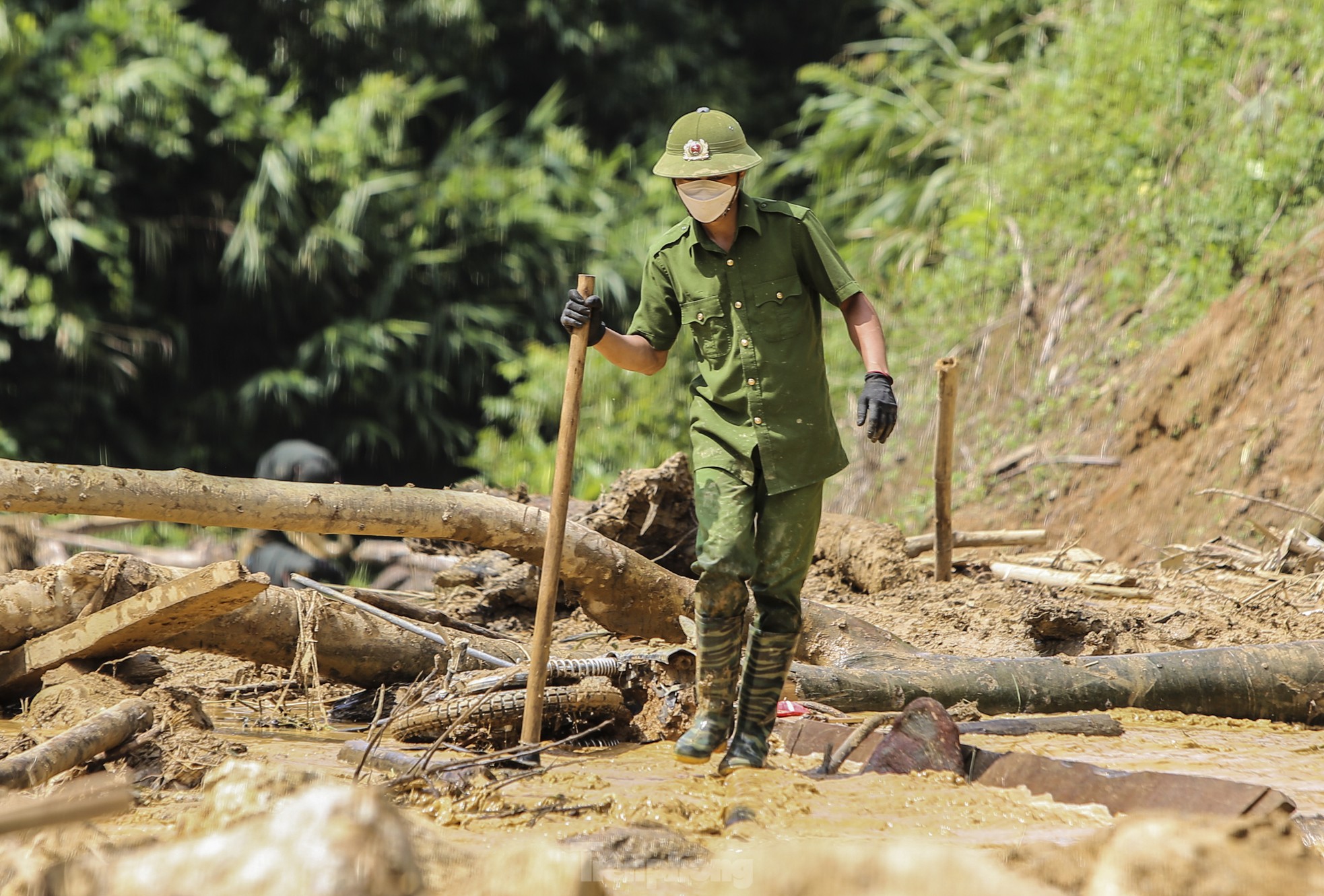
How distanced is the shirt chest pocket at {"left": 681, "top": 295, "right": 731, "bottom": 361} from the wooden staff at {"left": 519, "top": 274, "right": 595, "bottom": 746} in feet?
1.24

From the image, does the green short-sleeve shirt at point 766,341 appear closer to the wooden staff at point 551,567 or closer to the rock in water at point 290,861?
the wooden staff at point 551,567

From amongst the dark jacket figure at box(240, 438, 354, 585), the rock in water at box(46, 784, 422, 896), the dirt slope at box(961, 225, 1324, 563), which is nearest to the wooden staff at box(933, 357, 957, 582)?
the dirt slope at box(961, 225, 1324, 563)

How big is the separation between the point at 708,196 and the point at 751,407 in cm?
67

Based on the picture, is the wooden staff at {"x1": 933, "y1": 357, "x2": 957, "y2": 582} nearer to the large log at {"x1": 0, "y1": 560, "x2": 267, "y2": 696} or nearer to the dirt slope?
the dirt slope

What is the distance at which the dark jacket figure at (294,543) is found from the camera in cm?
769

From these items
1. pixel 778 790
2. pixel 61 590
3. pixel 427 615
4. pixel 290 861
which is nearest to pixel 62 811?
pixel 290 861

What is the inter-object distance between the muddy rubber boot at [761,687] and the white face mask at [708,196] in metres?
1.34

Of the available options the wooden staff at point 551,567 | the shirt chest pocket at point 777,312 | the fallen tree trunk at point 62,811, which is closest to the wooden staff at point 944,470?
the shirt chest pocket at point 777,312

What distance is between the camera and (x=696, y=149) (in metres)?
4.07

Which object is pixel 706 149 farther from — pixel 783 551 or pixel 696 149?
pixel 783 551

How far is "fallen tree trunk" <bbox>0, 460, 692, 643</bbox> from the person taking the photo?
185 inches

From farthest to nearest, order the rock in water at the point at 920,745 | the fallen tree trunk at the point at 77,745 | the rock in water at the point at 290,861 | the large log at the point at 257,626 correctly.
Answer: the large log at the point at 257,626
the rock in water at the point at 920,745
the fallen tree trunk at the point at 77,745
the rock in water at the point at 290,861

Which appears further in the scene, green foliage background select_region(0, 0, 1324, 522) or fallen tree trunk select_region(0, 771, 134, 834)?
green foliage background select_region(0, 0, 1324, 522)

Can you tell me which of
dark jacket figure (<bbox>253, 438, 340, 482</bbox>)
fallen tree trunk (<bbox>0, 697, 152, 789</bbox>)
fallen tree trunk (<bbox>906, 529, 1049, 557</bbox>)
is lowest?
fallen tree trunk (<bbox>906, 529, 1049, 557</bbox>)
